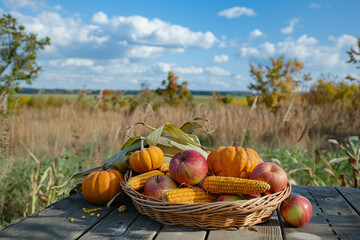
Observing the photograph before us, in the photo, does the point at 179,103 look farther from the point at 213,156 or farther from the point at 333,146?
the point at 213,156

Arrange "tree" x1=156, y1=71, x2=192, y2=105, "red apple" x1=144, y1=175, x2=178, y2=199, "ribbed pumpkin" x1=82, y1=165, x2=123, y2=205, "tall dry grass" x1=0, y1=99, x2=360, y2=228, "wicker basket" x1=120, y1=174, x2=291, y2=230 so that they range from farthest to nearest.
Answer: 1. "tree" x1=156, y1=71, x2=192, y2=105
2. "tall dry grass" x1=0, y1=99, x2=360, y2=228
3. "ribbed pumpkin" x1=82, y1=165, x2=123, y2=205
4. "red apple" x1=144, y1=175, x2=178, y2=199
5. "wicker basket" x1=120, y1=174, x2=291, y2=230

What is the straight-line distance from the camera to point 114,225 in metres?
1.61

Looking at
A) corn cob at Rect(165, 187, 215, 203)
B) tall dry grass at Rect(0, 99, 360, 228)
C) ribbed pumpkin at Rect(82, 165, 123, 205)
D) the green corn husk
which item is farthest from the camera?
tall dry grass at Rect(0, 99, 360, 228)

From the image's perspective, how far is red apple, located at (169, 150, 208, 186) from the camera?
1.69 meters

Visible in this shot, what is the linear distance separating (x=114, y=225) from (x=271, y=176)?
0.84 metres

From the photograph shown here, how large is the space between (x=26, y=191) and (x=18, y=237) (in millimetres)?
2926

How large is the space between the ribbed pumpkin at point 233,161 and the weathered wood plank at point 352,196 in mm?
710

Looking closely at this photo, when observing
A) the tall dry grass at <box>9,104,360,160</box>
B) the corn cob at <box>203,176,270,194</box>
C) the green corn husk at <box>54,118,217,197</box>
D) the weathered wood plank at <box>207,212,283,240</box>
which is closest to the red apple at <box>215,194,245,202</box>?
the corn cob at <box>203,176,270,194</box>


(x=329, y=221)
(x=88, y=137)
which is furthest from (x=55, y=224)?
(x=88, y=137)

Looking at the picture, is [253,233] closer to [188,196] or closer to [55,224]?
[188,196]

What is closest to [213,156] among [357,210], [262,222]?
[262,222]

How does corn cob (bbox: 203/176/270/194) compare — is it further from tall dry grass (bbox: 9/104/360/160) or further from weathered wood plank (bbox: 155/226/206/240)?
tall dry grass (bbox: 9/104/360/160)

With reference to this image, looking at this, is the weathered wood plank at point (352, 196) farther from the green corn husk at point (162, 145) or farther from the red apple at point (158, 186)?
the red apple at point (158, 186)

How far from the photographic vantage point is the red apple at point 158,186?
5.50ft
